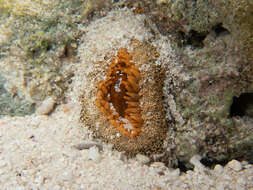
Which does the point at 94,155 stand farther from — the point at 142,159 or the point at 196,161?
the point at 196,161

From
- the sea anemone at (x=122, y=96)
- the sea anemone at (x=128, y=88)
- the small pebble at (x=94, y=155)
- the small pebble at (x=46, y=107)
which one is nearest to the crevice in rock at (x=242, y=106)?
the sea anemone at (x=128, y=88)

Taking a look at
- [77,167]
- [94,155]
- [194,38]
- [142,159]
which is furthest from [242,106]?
[77,167]

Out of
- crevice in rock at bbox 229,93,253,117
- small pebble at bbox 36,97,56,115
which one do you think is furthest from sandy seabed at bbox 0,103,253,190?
crevice in rock at bbox 229,93,253,117

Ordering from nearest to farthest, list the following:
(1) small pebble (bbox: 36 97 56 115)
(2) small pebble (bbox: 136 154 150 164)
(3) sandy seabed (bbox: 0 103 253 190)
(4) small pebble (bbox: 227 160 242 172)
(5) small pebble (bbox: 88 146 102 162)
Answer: (3) sandy seabed (bbox: 0 103 253 190)
(4) small pebble (bbox: 227 160 242 172)
(5) small pebble (bbox: 88 146 102 162)
(2) small pebble (bbox: 136 154 150 164)
(1) small pebble (bbox: 36 97 56 115)

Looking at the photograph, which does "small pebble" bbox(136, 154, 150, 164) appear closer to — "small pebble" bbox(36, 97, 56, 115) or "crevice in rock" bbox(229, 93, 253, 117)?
"crevice in rock" bbox(229, 93, 253, 117)

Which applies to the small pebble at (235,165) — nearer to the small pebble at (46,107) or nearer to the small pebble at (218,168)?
the small pebble at (218,168)

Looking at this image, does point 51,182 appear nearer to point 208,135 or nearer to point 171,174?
point 171,174
